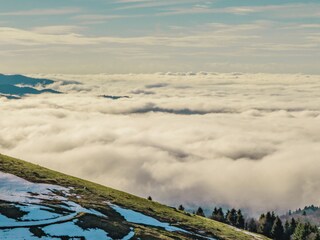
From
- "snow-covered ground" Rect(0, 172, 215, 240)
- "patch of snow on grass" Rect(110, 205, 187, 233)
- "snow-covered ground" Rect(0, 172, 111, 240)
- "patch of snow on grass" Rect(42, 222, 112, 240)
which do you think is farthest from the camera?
"patch of snow on grass" Rect(110, 205, 187, 233)

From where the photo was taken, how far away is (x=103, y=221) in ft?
267

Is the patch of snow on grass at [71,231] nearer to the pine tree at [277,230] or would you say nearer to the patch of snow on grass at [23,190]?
the patch of snow on grass at [23,190]

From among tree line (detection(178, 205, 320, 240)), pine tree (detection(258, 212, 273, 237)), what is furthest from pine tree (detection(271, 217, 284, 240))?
pine tree (detection(258, 212, 273, 237))

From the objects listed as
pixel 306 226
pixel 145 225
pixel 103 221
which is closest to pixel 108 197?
pixel 145 225

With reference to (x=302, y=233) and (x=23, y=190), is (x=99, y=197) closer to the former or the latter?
(x=23, y=190)

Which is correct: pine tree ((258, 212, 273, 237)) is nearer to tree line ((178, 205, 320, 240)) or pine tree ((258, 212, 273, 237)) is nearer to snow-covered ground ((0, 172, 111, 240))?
tree line ((178, 205, 320, 240))

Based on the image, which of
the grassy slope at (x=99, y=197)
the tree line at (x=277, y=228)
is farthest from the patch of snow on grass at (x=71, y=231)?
the tree line at (x=277, y=228)

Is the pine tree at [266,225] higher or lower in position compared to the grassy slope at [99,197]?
lower

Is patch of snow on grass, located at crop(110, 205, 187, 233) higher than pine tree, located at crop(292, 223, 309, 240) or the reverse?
higher

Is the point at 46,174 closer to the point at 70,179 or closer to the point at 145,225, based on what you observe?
the point at 70,179

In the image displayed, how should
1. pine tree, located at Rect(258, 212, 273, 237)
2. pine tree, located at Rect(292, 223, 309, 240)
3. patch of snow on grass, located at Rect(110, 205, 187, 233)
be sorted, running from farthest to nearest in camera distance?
pine tree, located at Rect(258, 212, 273, 237), pine tree, located at Rect(292, 223, 309, 240), patch of snow on grass, located at Rect(110, 205, 187, 233)

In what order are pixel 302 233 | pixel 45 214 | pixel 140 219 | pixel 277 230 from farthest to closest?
1. pixel 277 230
2. pixel 302 233
3. pixel 140 219
4. pixel 45 214

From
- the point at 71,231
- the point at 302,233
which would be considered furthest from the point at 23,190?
the point at 302,233

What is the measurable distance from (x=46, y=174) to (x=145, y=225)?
36491 millimetres
